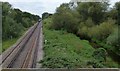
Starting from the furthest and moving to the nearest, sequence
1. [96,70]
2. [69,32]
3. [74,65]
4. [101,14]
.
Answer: [69,32], [101,14], [74,65], [96,70]

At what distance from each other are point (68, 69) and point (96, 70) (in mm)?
1584

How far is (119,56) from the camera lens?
2938 cm

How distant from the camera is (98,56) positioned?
25172 millimetres

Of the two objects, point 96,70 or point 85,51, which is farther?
point 85,51

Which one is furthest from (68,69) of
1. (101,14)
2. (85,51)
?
(101,14)

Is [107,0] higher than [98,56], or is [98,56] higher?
[107,0]

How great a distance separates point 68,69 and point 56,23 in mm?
42884

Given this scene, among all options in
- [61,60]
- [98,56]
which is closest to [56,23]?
[98,56]

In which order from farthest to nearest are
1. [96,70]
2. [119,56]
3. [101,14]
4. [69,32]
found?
[69,32]
[101,14]
[119,56]
[96,70]

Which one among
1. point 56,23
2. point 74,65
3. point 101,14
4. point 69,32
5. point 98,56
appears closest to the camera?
point 74,65

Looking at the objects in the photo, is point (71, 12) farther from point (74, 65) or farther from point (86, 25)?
point (74, 65)

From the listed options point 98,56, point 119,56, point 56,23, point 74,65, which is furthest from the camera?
point 56,23

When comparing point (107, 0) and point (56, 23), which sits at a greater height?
point (107, 0)

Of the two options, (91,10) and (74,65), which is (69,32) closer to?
(91,10)
